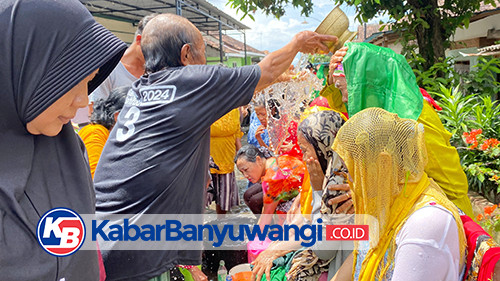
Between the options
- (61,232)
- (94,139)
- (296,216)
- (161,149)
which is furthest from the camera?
(296,216)

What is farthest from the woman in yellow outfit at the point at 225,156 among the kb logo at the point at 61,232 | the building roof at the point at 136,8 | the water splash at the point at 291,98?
the building roof at the point at 136,8

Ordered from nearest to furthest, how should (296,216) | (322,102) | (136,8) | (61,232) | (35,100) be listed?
1. (35,100)
2. (61,232)
3. (296,216)
4. (322,102)
5. (136,8)

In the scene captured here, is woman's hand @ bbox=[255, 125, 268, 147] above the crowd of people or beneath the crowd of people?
beneath

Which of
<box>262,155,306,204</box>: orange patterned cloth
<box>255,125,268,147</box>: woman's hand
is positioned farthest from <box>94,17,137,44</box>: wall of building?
<box>262,155,306,204</box>: orange patterned cloth

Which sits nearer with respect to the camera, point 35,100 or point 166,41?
point 35,100

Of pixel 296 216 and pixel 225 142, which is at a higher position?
pixel 296 216

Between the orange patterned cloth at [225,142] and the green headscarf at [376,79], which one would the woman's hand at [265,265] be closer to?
the green headscarf at [376,79]

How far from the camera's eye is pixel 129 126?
6.16 feet

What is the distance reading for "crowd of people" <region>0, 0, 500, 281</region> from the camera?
0.99m

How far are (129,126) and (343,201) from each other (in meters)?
1.08

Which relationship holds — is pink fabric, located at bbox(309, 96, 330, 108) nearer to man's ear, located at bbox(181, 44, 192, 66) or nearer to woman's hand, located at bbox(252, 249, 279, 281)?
woman's hand, located at bbox(252, 249, 279, 281)

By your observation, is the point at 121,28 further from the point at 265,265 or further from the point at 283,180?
the point at 265,265

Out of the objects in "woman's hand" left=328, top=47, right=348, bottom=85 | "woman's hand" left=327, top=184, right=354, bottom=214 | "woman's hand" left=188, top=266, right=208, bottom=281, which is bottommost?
"woman's hand" left=188, top=266, right=208, bottom=281

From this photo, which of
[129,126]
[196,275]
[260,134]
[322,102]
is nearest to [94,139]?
[129,126]
